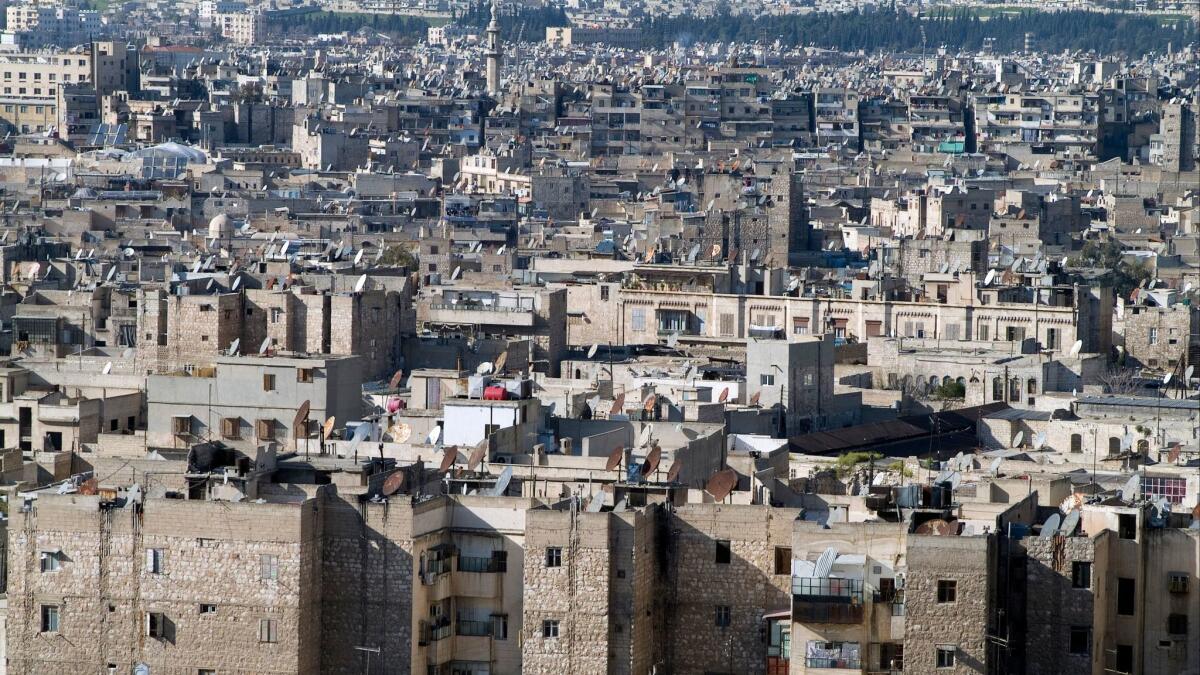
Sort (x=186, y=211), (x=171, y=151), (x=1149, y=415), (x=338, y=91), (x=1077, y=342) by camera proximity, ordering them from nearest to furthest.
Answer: (x=1149, y=415)
(x=1077, y=342)
(x=186, y=211)
(x=171, y=151)
(x=338, y=91)

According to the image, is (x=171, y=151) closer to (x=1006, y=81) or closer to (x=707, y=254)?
(x=707, y=254)

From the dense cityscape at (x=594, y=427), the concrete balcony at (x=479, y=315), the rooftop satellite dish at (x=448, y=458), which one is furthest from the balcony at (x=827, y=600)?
the concrete balcony at (x=479, y=315)

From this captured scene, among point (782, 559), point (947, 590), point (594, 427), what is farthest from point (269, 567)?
point (594, 427)

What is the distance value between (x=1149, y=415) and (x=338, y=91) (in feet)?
303

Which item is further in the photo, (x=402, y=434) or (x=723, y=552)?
(x=402, y=434)

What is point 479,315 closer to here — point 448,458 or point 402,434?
point 402,434

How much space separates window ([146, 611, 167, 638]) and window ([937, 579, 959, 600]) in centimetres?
618

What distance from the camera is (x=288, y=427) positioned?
127 feet

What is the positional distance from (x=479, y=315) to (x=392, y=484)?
2414 centimetres

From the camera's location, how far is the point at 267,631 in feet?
95.4

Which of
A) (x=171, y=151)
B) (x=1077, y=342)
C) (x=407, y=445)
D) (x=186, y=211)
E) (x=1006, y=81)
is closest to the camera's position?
(x=407, y=445)

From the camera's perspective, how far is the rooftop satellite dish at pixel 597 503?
29.1m

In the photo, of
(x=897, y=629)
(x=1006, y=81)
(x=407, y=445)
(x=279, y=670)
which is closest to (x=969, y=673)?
(x=897, y=629)

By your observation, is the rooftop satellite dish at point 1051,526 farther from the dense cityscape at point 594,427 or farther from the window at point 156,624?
the window at point 156,624
